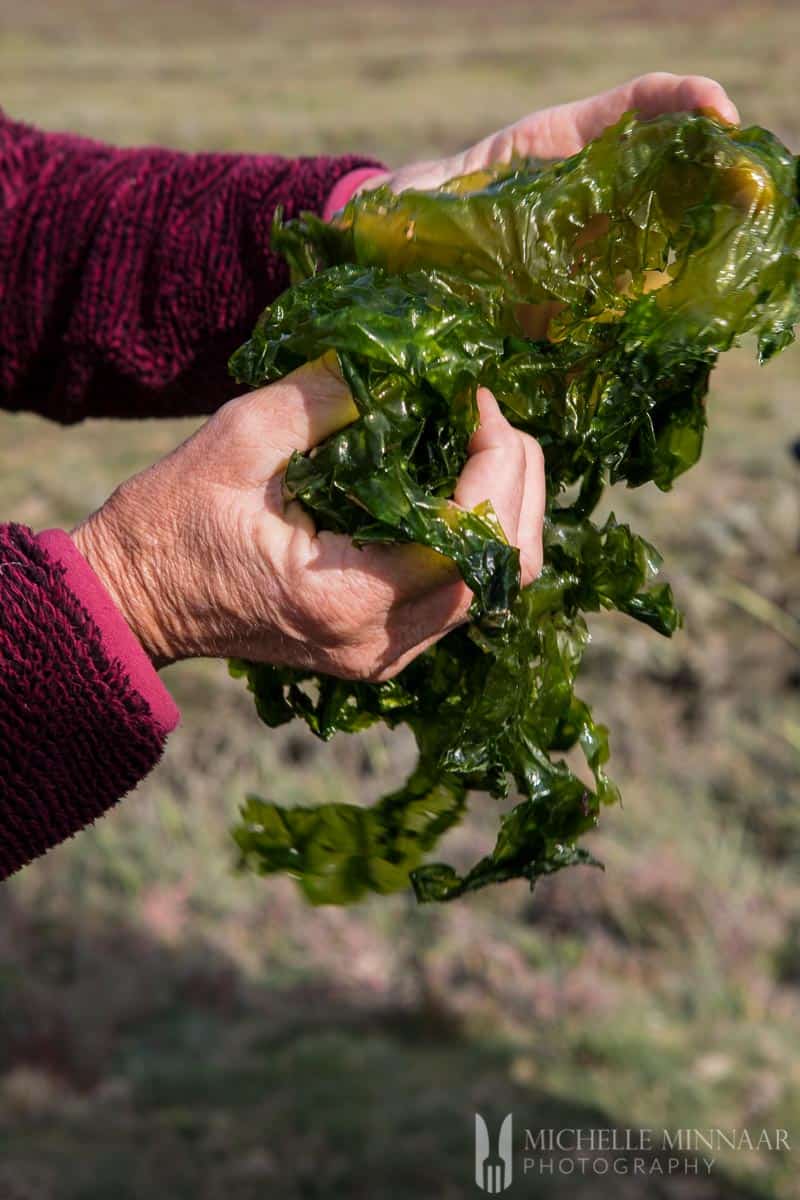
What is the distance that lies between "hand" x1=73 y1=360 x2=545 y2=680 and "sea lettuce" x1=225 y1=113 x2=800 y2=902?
34mm

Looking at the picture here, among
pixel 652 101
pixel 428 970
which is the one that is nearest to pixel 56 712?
pixel 652 101

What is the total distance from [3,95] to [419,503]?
67.2ft

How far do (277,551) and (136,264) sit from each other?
32.9 inches

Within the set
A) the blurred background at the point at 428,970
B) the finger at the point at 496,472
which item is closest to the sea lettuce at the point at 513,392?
the finger at the point at 496,472

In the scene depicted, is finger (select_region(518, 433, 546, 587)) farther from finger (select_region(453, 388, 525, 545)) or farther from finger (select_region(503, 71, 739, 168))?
finger (select_region(503, 71, 739, 168))

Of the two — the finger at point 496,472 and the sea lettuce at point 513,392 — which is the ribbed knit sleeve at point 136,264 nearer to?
the sea lettuce at point 513,392

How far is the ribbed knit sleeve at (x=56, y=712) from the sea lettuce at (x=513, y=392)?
0.93 ft

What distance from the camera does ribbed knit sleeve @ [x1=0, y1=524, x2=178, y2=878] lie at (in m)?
1.36

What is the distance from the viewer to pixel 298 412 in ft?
4.61

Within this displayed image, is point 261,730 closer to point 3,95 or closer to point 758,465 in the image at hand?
point 758,465

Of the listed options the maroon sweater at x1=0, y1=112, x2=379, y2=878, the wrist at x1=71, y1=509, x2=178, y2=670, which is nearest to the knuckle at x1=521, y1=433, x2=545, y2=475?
the wrist at x1=71, y1=509, x2=178, y2=670

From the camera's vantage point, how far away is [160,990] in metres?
3.54

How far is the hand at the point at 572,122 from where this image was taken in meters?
1.63

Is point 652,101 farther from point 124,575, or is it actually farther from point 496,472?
point 124,575
